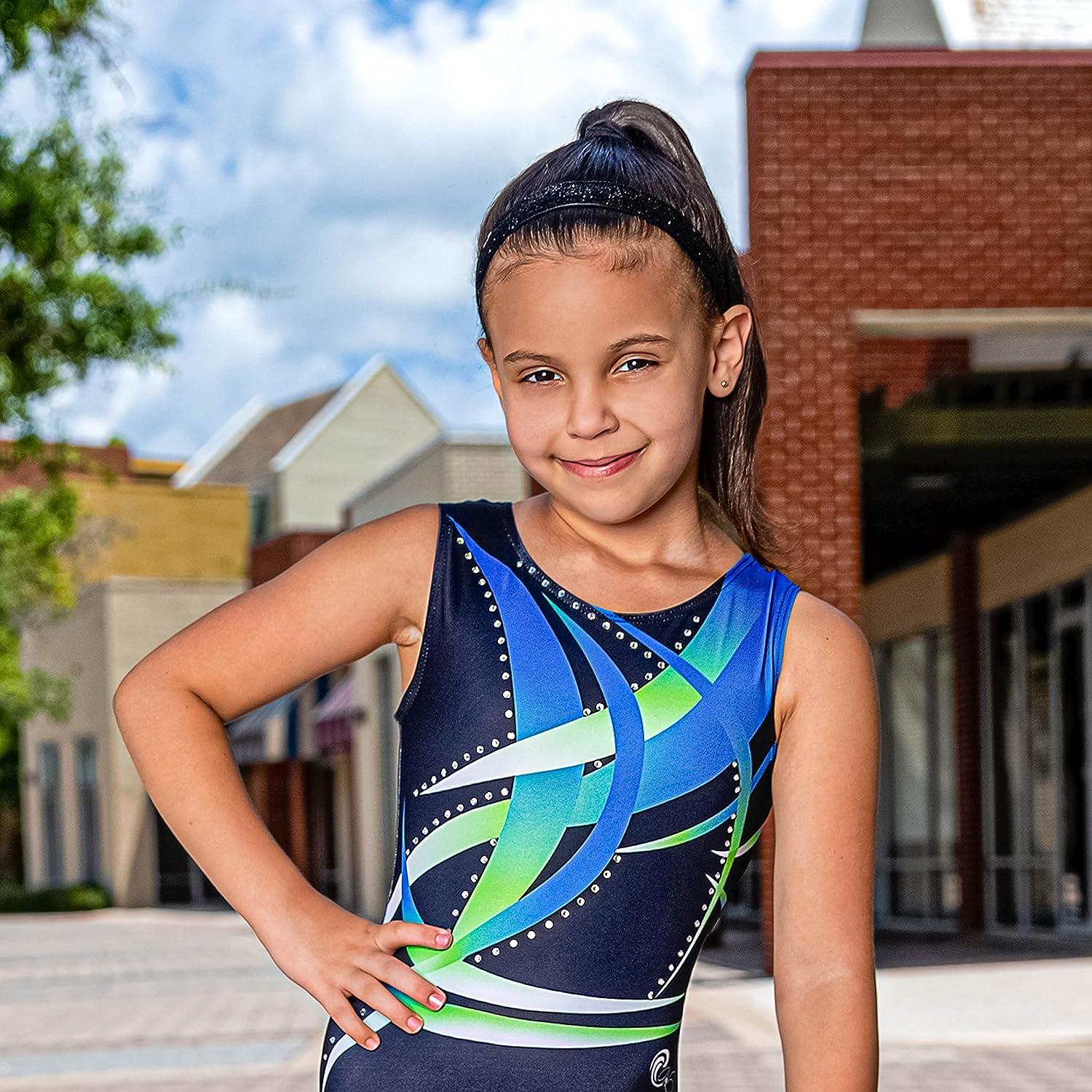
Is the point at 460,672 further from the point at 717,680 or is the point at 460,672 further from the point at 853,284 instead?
the point at 853,284

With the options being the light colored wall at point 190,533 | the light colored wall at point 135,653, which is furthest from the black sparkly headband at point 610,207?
the light colored wall at point 190,533

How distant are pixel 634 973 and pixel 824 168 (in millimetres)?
11663

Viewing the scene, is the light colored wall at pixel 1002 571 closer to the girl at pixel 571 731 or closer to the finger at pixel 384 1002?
the girl at pixel 571 731

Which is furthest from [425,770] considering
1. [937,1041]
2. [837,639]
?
[937,1041]

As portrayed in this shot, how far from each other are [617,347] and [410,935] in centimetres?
64

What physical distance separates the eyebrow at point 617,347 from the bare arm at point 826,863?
0.34m

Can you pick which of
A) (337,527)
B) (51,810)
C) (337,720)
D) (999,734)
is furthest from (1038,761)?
(51,810)

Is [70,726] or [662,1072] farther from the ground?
[70,726]

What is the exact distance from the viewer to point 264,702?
1.95 m

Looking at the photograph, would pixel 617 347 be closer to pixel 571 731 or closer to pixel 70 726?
pixel 571 731

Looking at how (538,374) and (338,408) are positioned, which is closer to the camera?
(538,374)

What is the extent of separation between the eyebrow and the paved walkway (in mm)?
6953

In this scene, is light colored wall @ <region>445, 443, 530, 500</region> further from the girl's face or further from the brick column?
the girl's face

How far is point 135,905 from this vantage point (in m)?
38.3
